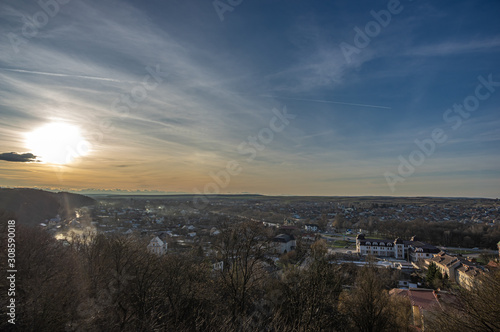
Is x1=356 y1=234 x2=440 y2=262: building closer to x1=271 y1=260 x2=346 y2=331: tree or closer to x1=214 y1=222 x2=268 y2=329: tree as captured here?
x1=271 y1=260 x2=346 y2=331: tree

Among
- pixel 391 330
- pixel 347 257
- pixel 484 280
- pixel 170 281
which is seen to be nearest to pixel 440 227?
pixel 347 257

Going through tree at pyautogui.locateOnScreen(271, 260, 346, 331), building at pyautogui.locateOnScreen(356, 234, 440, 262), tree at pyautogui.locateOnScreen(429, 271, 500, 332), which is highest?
tree at pyautogui.locateOnScreen(429, 271, 500, 332)

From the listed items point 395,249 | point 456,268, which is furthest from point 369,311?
point 395,249

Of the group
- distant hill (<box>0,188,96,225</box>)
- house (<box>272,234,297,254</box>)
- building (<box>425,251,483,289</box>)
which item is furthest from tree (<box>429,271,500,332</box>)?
distant hill (<box>0,188,96,225</box>)

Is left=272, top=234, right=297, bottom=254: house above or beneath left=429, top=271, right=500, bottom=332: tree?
beneath

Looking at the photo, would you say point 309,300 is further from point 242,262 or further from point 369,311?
point 369,311

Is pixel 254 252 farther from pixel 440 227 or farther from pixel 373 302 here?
pixel 440 227

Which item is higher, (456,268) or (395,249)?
(456,268)

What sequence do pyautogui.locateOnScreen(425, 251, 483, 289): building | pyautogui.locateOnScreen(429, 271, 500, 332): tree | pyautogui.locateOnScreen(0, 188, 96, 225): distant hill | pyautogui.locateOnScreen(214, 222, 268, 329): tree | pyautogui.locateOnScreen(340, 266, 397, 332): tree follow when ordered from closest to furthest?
1. pyautogui.locateOnScreen(429, 271, 500, 332): tree
2. pyautogui.locateOnScreen(214, 222, 268, 329): tree
3. pyautogui.locateOnScreen(340, 266, 397, 332): tree
4. pyautogui.locateOnScreen(425, 251, 483, 289): building
5. pyautogui.locateOnScreen(0, 188, 96, 225): distant hill
